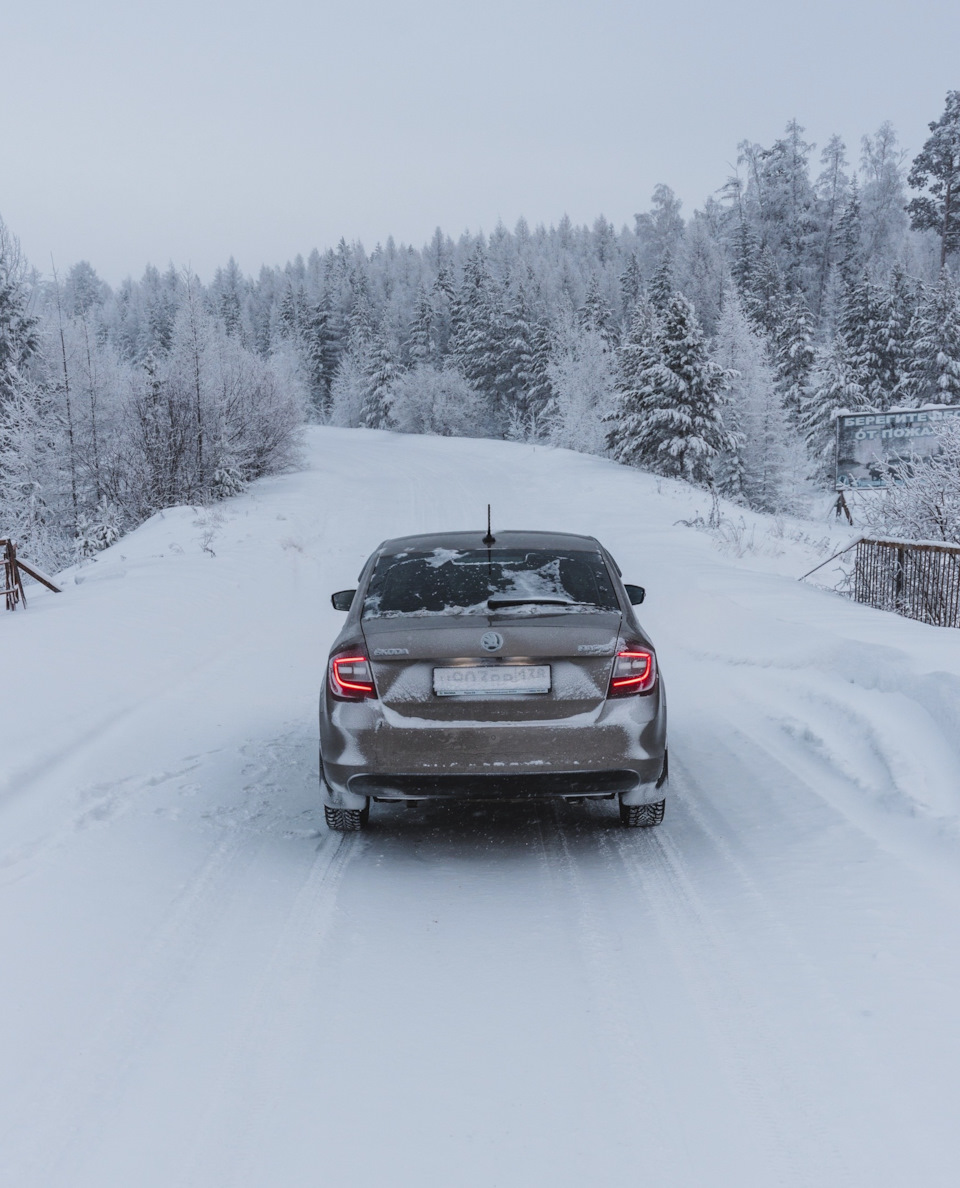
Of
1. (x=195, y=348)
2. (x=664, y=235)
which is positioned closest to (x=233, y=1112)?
(x=195, y=348)

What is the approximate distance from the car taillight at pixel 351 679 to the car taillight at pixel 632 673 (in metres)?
1.15

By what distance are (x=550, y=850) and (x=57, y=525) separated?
34827mm

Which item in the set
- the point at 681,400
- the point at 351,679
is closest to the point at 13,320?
the point at 681,400

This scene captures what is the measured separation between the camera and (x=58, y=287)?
34562 mm

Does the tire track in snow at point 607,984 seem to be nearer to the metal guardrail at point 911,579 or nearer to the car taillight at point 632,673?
the car taillight at point 632,673

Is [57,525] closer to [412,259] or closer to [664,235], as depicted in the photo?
[664,235]

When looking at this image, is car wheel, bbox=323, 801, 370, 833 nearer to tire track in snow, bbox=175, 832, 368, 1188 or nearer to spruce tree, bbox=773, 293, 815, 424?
tire track in snow, bbox=175, 832, 368, 1188

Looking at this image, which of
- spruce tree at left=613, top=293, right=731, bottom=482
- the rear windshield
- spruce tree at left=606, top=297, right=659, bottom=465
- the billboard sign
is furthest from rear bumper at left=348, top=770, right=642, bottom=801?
spruce tree at left=606, top=297, right=659, bottom=465

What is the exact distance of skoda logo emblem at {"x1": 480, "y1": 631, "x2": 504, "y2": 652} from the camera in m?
4.59

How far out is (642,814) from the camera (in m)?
5.10

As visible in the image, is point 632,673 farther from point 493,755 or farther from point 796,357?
point 796,357

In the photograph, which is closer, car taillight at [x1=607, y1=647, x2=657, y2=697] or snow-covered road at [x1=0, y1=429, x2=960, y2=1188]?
snow-covered road at [x1=0, y1=429, x2=960, y2=1188]

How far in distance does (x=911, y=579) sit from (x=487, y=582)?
9531mm

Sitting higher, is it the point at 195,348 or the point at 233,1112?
the point at 195,348
